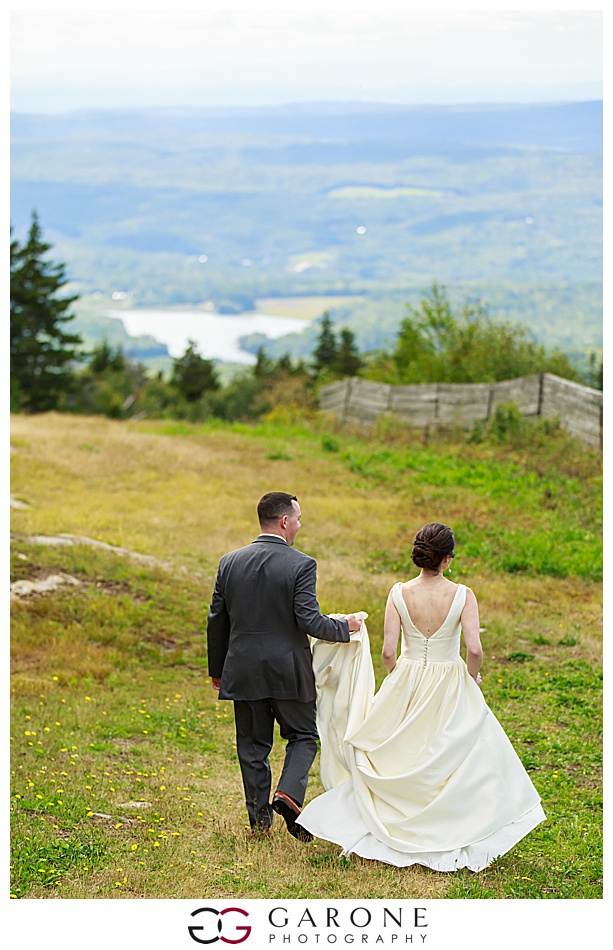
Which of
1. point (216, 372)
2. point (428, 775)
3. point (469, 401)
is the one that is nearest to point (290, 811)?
point (428, 775)

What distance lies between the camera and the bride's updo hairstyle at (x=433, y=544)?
5.43 meters

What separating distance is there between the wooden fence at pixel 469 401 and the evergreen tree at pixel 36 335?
2699 cm

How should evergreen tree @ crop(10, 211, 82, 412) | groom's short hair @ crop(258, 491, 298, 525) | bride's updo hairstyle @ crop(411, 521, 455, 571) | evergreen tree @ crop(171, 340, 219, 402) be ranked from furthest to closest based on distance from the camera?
evergreen tree @ crop(171, 340, 219, 402), evergreen tree @ crop(10, 211, 82, 412), groom's short hair @ crop(258, 491, 298, 525), bride's updo hairstyle @ crop(411, 521, 455, 571)

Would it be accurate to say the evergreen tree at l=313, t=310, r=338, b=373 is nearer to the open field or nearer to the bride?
the open field

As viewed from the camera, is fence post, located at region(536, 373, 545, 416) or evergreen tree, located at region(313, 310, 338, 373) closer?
fence post, located at region(536, 373, 545, 416)

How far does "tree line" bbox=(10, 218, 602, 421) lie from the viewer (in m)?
26.8

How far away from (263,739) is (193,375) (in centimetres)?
5550

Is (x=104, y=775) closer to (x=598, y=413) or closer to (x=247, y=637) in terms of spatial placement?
(x=247, y=637)

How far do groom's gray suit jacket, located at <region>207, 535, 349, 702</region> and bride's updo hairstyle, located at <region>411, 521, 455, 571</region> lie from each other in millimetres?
637

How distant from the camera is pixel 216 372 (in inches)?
2486

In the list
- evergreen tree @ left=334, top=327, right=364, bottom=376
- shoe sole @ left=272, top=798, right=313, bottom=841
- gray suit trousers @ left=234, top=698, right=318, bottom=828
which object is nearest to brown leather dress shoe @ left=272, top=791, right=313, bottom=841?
shoe sole @ left=272, top=798, right=313, bottom=841

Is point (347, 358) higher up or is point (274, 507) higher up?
point (347, 358)

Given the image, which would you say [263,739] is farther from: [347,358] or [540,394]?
[347,358]

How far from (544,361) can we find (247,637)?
2152cm
